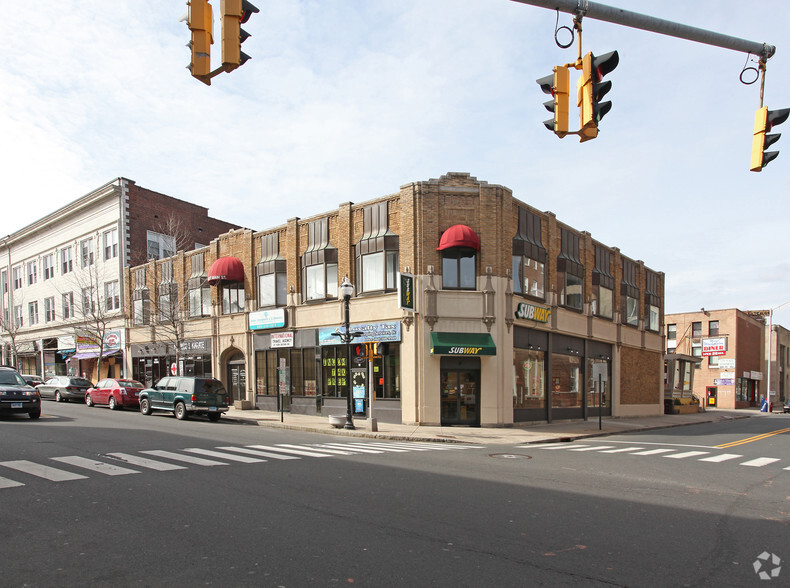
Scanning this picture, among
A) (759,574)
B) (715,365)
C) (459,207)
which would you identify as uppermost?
(459,207)

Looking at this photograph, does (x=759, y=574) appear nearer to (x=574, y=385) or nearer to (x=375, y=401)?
(x=375, y=401)

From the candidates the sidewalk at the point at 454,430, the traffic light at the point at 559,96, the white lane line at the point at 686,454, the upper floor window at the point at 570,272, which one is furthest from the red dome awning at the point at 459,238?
the traffic light at the point at 559,96

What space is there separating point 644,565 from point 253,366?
26.9 metres

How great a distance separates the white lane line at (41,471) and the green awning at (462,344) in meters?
14.6

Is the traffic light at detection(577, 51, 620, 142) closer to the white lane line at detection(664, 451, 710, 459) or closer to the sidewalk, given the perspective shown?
the white lane line at detection(664, 451, 710, 459)

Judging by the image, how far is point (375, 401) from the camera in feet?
81.2

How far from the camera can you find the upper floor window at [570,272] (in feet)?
93.6

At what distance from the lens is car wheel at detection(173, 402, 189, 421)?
77.4 feet

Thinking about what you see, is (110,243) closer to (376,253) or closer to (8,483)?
(376,253)

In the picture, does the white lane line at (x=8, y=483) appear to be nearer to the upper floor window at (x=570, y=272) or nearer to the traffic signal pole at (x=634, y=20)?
the traffic signal pole at (x=634, y=20)

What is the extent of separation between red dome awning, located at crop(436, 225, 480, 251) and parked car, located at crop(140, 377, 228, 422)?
11166 millimetres

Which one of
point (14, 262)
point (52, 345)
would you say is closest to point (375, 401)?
point (52, 345)

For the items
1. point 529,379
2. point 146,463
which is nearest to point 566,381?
point 529,379

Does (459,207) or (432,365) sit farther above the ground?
(459,207)
